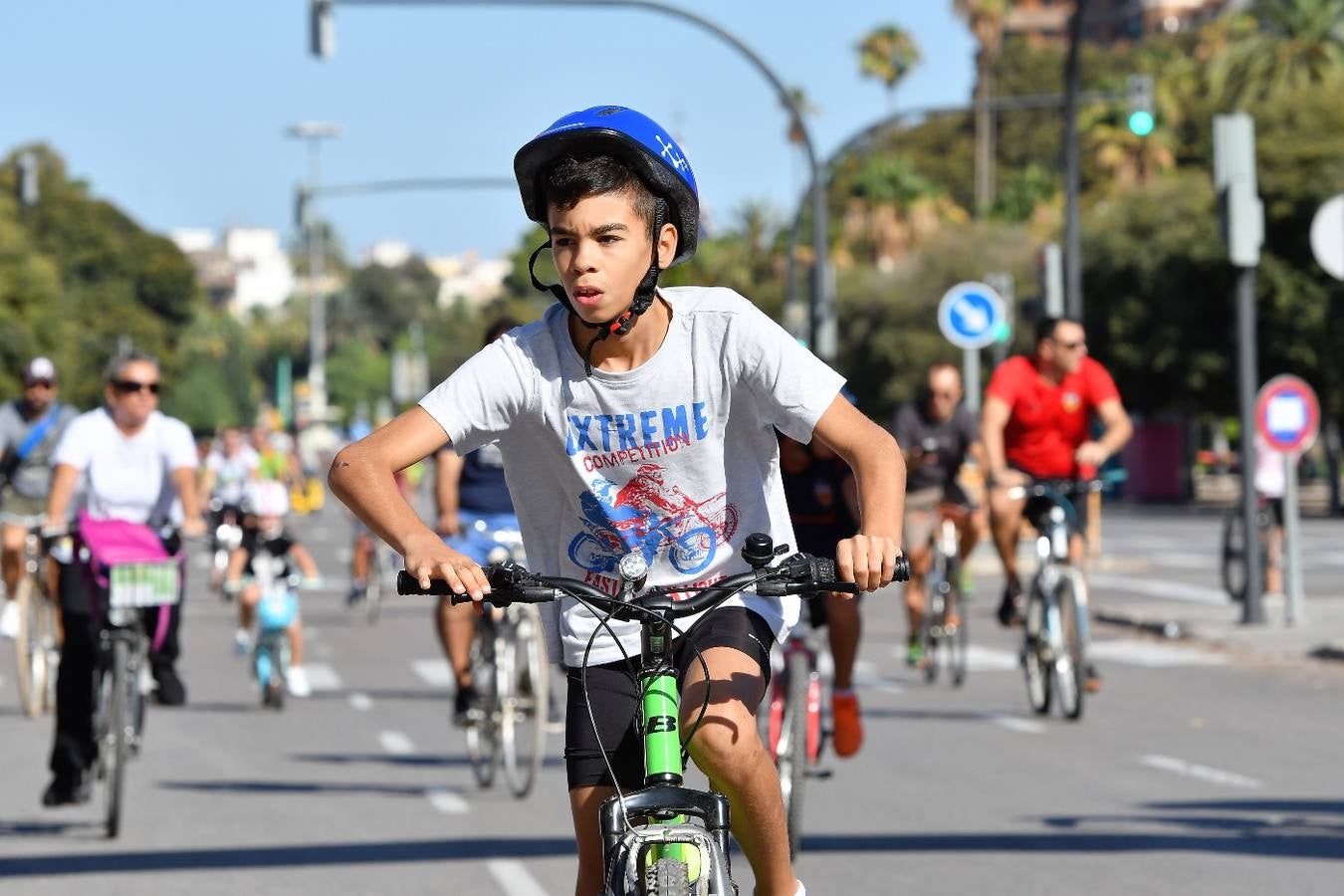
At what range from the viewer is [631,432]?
14.0 feet

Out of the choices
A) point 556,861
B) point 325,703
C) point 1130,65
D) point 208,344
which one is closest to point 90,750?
point 556,861

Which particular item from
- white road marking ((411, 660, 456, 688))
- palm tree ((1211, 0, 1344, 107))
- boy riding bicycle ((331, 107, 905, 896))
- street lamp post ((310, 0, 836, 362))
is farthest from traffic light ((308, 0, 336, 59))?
palm tree ((1211, 0, 1344, 107))

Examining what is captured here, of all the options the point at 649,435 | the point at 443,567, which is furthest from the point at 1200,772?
the point at 443,567

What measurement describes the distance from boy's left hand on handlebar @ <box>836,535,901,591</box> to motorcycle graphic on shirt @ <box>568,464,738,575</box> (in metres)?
0.53

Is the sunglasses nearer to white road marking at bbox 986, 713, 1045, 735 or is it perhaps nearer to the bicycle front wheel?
the bicycle front wheel

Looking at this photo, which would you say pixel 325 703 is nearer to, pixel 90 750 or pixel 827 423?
pixel 90 750

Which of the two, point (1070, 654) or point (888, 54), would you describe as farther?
point (888, 54)

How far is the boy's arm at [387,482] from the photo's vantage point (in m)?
3.96

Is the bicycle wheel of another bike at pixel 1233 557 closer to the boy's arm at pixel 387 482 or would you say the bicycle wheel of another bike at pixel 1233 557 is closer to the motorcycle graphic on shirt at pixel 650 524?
the motorcycle graphic on shirt at pixel 650 524

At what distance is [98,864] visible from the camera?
8.27 meters

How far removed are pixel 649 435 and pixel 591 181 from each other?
471 millimetres

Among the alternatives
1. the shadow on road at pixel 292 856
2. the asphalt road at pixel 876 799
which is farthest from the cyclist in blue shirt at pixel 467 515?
the shadow on road at pixel 292 856

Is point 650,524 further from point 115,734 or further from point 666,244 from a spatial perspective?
point 115,734

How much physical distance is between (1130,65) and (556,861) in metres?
96.5
